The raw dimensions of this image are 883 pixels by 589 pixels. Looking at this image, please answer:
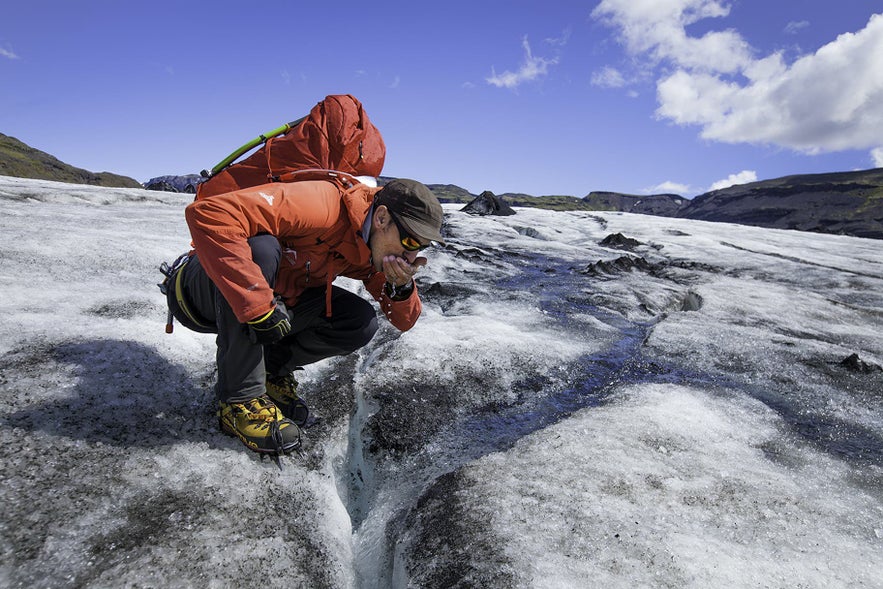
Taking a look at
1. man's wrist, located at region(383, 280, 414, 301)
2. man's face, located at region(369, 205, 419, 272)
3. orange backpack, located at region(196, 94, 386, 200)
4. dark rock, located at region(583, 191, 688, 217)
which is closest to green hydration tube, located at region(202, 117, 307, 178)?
orange backpack, located at region(196, 94, 386, 200)

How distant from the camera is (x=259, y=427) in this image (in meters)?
2.82

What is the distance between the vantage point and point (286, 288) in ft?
10.4

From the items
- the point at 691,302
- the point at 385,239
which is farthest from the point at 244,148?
the point at 691,302

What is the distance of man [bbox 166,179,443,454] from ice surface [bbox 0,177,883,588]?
0.90ft

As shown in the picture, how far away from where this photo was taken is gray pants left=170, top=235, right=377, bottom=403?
2.75 meters

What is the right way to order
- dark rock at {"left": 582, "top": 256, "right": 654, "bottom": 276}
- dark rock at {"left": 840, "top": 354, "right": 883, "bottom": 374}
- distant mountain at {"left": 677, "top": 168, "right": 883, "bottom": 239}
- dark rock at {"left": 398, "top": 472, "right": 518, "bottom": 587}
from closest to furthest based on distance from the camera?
dark rock at {"left": 398, "top": 472, "right": 518, "bottom": 587} < dark rock at {"left": 840, "top": 354, "right": 883, "bottom": 374} < dark rock at {"left": 582, "top": 256, "right": 654, "bottom": 276} < distant mountain at {"left": 677, "top": 168, "right": 883, "bottom": 239}

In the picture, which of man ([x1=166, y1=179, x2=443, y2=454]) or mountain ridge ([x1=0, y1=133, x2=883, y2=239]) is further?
mountain ridge ([x1=0, y1=133, x2=883, y2=239])

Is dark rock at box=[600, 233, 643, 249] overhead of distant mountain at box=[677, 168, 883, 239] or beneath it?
beneath

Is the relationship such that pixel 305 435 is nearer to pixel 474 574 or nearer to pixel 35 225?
pixel 474 574

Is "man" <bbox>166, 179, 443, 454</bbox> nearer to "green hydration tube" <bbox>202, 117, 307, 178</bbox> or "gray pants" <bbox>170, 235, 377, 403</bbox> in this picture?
"gray pants" <bbox>170, 235, 377, 403</bbox>

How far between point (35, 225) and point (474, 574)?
293 inches

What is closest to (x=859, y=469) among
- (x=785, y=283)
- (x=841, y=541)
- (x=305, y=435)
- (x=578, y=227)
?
(x=841, y=541)

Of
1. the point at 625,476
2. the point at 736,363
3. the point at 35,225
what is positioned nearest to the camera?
the point at 625,476

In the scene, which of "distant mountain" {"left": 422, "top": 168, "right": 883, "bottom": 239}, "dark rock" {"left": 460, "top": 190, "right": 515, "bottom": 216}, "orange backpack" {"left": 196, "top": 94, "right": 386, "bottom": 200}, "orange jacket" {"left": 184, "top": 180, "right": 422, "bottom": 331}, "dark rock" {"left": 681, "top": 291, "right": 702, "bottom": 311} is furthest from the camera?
"distant mountain" {"left": 422, "top": 168, "right": 883, "bottom": 239}
